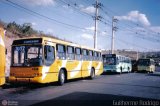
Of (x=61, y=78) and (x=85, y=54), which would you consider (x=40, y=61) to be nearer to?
(x=61, y=78)

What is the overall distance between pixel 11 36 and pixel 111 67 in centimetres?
1320

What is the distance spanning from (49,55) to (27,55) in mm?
1323

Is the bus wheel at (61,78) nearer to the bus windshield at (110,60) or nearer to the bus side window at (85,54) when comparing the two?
the bus side window at (85,54)

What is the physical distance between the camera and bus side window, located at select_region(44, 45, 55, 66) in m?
15.0

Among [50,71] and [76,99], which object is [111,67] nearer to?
[50,71]

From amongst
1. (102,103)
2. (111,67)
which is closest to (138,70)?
(111,67)

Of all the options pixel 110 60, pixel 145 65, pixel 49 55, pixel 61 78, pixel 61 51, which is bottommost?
pixel 61 78

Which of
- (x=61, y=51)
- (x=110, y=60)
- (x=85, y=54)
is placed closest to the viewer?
(x=61, y=51)

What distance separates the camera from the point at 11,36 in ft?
97.7

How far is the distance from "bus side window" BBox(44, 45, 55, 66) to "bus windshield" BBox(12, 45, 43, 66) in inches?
15.0

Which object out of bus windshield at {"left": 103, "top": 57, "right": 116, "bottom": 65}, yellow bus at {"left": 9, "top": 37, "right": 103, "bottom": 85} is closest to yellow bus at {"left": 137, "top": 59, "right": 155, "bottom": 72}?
bus windshield at {"left": 103, "top": 57, "right": 116, "bottom": 65}

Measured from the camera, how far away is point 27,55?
49.7 feet

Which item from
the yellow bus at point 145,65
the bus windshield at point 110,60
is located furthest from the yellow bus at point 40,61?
the yellow bus at point 145,65

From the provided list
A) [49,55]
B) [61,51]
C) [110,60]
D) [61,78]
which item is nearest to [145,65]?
[110,60]
